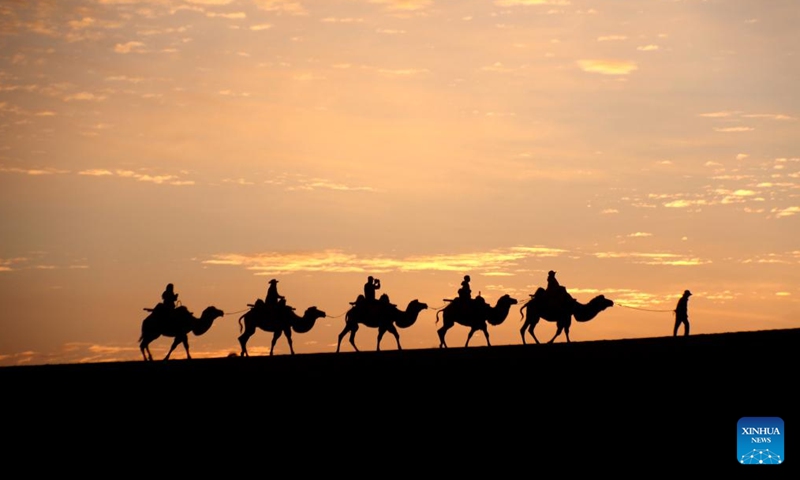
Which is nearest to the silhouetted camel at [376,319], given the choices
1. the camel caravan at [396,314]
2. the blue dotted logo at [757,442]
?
the camel caravan at [396,314]

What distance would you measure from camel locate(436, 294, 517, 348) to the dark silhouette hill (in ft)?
16.6

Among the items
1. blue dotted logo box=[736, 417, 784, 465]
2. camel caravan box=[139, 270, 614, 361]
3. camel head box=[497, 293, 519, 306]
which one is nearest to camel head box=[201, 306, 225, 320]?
camel caravan box=[139, 270, 614, 361]

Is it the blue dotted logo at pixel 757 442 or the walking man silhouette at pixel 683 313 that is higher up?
the walking man silhouette at pixel 683 313

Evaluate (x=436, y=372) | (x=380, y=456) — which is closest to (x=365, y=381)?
(x=436, y=372)

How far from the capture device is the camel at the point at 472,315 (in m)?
46.1

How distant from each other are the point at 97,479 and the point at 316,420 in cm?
490

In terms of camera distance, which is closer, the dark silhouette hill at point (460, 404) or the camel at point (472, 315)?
the dark silhouette hill at point (460, 404)

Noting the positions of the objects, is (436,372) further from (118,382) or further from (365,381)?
(118,382)

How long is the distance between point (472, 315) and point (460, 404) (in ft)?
33.6

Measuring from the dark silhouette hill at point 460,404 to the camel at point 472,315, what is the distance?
5061 mm

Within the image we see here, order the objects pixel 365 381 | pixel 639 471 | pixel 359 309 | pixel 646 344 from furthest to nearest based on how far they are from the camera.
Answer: pixel 359 309, pixel 646 344, pixel 365 381, pixel 639 471

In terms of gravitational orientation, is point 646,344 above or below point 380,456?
above

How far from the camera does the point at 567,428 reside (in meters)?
34.2

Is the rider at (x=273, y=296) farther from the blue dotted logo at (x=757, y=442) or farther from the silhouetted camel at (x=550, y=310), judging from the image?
the blue dotted logo at (x=757, y=442)
